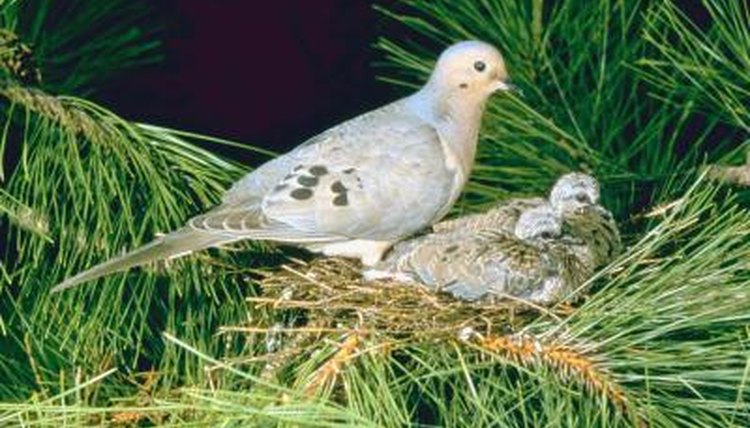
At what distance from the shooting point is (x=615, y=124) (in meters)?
3.29

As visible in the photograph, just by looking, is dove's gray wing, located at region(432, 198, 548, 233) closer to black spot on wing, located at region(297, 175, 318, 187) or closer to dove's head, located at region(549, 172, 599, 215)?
dove's head, located at region(549, 172, 599, 215)

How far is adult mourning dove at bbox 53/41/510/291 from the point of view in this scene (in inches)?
123

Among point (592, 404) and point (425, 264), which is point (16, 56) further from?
point (592, 404)

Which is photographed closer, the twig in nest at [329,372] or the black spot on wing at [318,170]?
the twig in nest at [329,372]

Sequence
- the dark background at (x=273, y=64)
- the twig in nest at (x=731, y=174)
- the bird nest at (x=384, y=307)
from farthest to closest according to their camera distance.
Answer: the dark background at (x=273, y=64) < the twig in nest at (x=731, y=174) < the bird nest at (x=384, y=307)

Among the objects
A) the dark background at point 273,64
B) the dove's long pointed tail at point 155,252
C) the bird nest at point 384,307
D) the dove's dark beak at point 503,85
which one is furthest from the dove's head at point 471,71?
the dark background at point 273,64

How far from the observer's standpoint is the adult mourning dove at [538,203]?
10.3ft

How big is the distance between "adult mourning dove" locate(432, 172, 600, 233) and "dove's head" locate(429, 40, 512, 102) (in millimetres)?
197

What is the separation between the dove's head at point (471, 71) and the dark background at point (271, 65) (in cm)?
95

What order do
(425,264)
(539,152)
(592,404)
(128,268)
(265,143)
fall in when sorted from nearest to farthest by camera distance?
(592,404) → (128,268) → (425,264) → (539,152) → (265,143)

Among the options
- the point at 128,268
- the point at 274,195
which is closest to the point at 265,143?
the point at 274,195

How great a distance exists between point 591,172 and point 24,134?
0.92m

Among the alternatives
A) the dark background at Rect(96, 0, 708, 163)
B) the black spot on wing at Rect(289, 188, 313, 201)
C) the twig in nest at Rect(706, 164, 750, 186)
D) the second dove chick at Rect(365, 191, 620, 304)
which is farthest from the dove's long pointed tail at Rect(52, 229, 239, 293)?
the dark background at Rect(96, 0, 708, 163)

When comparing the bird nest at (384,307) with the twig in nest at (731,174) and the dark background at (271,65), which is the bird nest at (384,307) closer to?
the twig in nest at (731,174)
